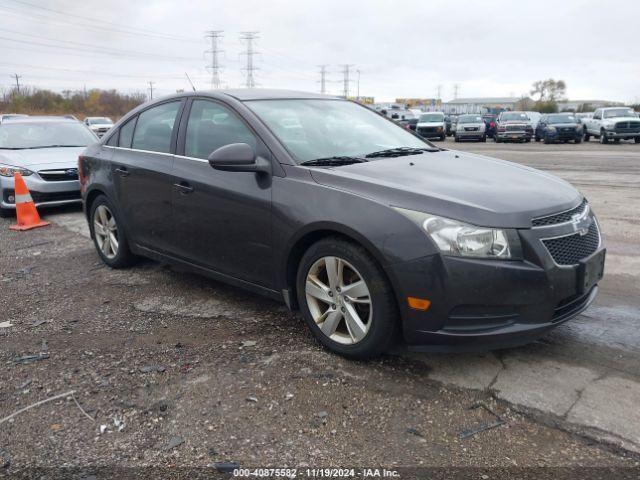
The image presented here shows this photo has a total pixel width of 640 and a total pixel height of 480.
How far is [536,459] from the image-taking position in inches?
101

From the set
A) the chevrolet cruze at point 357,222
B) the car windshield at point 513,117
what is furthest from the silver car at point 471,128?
the chevrolet cruze at point 357,222

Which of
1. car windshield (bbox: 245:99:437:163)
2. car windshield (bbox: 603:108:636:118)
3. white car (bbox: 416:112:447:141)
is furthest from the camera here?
white car (bbox: 416:112:447:141)

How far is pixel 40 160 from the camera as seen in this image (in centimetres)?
908

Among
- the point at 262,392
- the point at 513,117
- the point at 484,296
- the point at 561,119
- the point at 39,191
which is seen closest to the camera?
the point at 484,296

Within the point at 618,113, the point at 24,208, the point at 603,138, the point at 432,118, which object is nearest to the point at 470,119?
the point at 432,118

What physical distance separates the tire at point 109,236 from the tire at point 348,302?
2536mm

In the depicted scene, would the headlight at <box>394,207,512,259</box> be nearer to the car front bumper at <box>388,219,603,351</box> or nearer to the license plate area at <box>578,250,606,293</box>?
the car front bumper at <box>388,219,603,351</box>

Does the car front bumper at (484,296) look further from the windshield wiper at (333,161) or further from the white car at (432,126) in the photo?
the white car at (432,126)

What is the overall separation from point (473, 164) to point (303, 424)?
7.41 feet

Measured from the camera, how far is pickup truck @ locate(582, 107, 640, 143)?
87.3ft

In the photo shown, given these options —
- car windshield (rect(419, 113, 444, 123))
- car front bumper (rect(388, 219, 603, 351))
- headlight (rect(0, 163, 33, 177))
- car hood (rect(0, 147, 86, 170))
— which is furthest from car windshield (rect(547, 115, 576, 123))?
car front bumper (rect(388, 219, 603, 351))

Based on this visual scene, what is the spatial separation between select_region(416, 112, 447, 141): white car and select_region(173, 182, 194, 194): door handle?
3031 centimetres

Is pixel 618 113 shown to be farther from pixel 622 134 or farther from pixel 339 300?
pixel 339 300

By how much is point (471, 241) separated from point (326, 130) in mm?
1684
